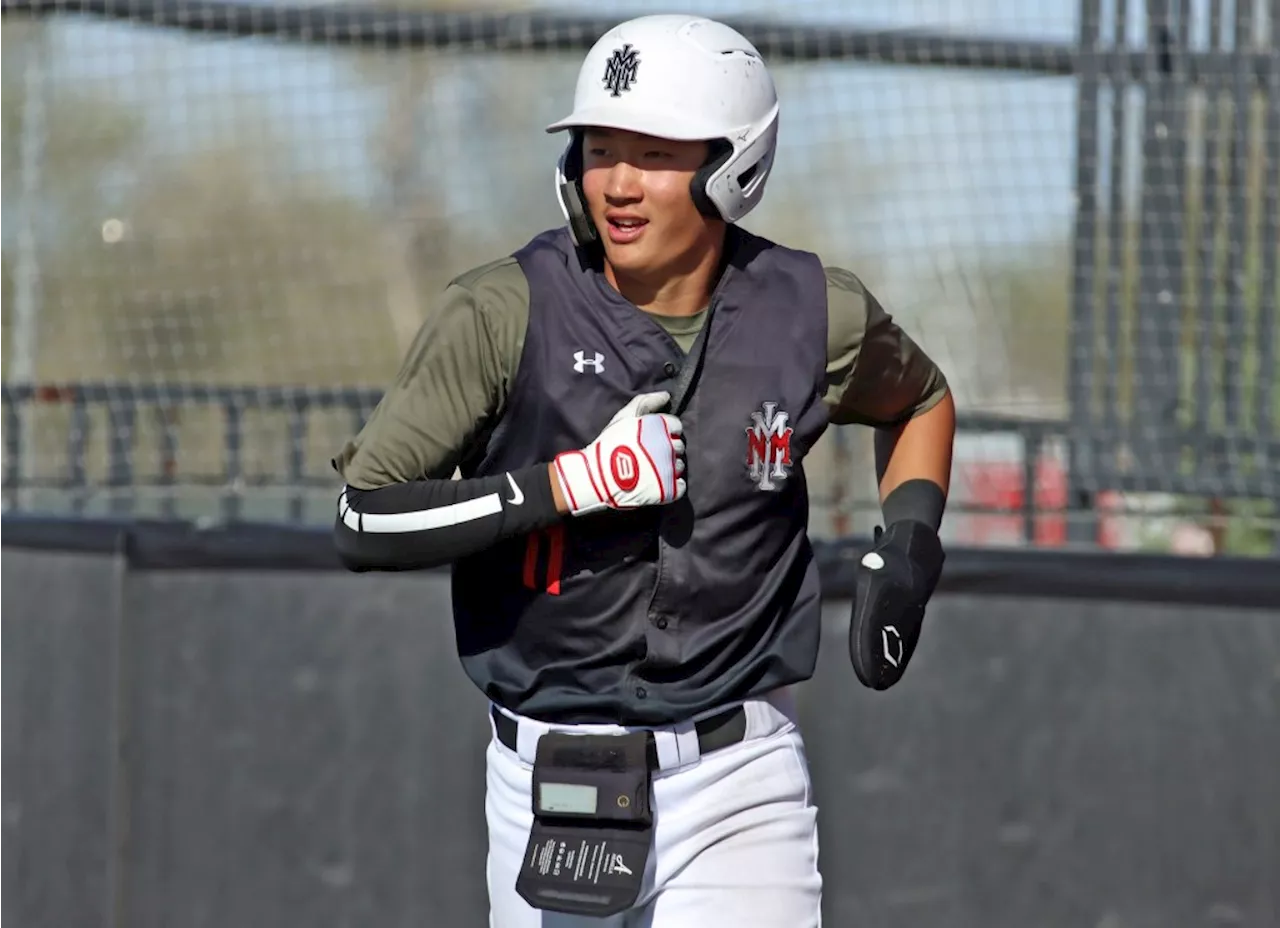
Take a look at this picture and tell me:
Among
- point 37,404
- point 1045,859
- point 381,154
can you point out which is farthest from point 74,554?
point 1045,859

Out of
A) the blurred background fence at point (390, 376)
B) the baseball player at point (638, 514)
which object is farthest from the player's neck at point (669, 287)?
the blurred background fence at point (390, 376)

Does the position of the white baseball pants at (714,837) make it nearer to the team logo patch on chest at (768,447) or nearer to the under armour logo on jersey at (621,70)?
the team logo patch on chest at (768,447)

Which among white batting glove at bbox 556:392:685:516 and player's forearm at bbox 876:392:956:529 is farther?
player's forearm at bbox 876:392:956:529

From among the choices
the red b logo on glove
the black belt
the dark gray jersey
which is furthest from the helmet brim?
the black belt

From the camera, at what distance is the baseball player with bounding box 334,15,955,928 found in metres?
3.29

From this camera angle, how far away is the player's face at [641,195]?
11.0 feet

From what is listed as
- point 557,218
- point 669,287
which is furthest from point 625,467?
point 557,218

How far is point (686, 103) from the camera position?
3.35m

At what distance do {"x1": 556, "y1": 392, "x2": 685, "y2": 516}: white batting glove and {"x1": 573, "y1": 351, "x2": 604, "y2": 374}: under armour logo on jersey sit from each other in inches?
5.6

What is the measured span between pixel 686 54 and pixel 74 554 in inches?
106

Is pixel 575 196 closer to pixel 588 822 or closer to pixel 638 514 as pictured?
pixel 638 514

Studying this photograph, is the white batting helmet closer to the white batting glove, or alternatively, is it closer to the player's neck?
the player's neck

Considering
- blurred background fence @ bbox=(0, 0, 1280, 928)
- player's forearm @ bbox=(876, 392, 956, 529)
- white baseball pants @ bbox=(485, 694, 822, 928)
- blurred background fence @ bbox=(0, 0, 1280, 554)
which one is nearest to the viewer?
white baseball pants @ bbox=(485, 694, 822, 928)

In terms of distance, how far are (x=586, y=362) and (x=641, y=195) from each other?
286mm
